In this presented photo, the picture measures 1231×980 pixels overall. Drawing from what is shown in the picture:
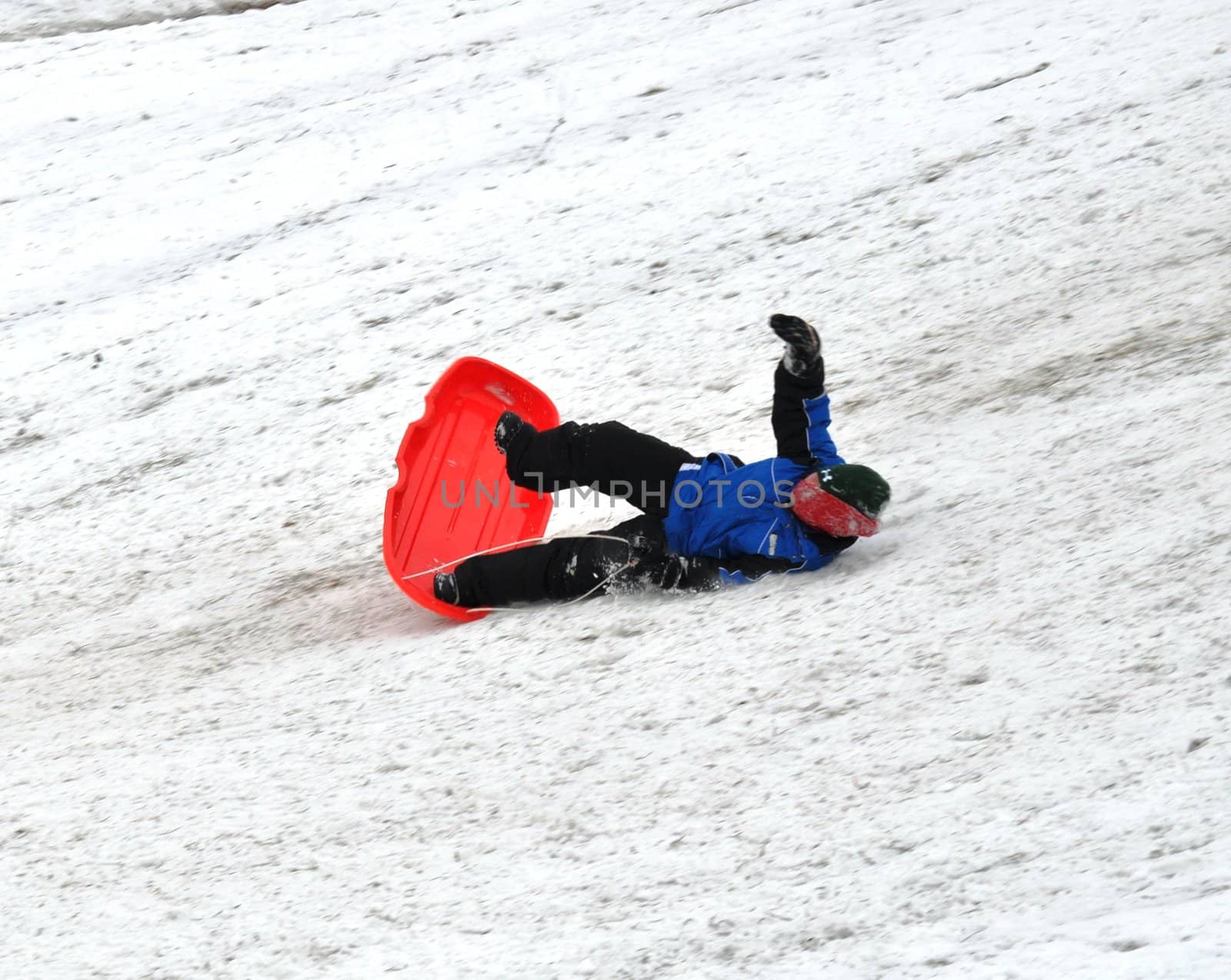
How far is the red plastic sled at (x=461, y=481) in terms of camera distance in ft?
14.0

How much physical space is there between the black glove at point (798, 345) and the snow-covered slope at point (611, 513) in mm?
672

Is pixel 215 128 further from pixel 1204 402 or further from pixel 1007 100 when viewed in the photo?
pixel 1204 402

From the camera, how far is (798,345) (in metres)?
3.64

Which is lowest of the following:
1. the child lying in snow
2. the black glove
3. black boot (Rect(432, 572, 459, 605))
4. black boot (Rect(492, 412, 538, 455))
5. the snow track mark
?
black boot (Rect(432, 572, 459, 605))

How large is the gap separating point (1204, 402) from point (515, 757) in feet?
9.31

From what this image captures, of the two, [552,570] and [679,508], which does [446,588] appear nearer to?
[552,570]

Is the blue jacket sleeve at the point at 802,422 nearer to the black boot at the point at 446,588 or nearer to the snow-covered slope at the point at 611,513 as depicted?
the snow-covered slope at the point at 611,513

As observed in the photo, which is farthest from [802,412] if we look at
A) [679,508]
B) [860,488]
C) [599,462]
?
[599,462]

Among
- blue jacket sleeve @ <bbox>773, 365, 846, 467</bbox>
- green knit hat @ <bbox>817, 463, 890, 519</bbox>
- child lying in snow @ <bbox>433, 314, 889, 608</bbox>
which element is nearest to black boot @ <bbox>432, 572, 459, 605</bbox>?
child lying in snow @ <bbox>433, 314, 889, 608</bbox>

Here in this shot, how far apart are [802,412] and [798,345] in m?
0.29

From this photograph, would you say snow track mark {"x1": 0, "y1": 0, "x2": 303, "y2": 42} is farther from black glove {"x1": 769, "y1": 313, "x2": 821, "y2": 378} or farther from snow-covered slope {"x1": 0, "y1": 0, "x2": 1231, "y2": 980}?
black glove {"x1": 769, "y1": 313, "x2": 821, "y2": 378}

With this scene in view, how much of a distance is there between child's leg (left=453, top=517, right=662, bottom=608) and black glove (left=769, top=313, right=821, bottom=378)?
29.4 inches

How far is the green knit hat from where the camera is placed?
353 centimetres

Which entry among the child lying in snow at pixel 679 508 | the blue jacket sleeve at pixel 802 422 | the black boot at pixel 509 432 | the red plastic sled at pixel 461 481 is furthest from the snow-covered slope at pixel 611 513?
the black boot at pixel 509 432
